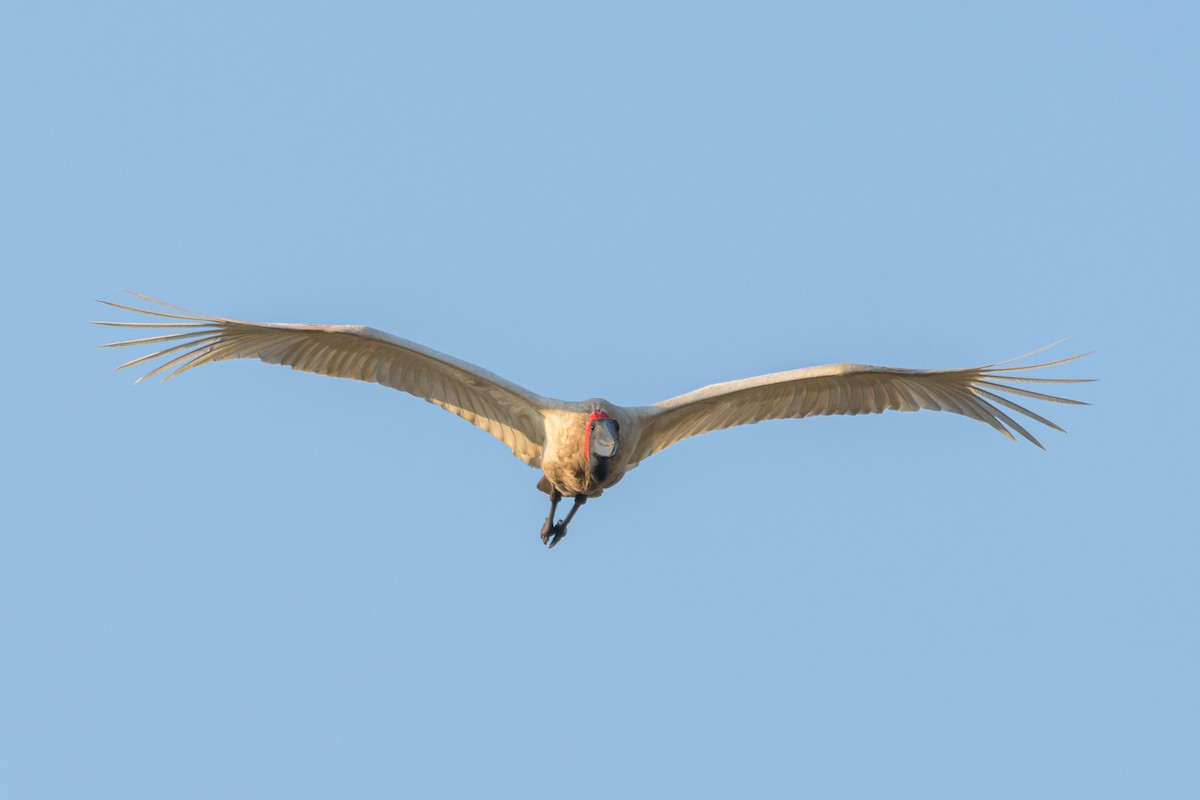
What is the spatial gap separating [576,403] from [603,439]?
72 centimetres

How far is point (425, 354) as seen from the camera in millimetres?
18328

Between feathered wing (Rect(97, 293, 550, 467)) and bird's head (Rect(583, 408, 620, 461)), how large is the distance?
0.86 meters

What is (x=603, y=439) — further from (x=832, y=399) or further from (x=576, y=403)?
(x=832, y=399)

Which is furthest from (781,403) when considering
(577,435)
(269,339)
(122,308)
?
(122,308)

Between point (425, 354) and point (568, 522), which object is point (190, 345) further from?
point (568, 522)

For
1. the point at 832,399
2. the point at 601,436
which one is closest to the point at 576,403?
the point at 601,436

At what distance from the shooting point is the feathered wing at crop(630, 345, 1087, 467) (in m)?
18.8

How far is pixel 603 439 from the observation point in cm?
1803

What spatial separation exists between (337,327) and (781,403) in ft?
17.0

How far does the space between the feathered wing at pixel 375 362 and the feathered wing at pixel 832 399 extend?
4.55 feet

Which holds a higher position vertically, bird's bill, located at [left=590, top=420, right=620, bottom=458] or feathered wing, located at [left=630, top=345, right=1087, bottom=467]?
feathered wing, located at [left=630, top=345, right=1087, bottom=467]

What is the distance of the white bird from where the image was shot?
18.2 m

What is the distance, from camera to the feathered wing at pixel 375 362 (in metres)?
18.1

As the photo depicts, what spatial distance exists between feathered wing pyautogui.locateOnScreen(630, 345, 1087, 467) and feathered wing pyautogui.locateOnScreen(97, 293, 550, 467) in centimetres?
139
